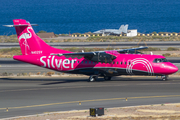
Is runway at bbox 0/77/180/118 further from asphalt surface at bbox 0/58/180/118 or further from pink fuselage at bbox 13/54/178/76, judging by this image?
pink fuselage at bbox 13/54/178/76

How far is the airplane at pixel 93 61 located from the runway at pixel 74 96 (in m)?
2.47

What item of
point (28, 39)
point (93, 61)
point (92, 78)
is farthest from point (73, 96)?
point (28, 39)

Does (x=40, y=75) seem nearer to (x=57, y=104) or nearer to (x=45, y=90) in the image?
(x=45, y=90)

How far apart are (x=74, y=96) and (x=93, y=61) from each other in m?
9.46

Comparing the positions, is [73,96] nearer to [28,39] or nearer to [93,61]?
[93,61]

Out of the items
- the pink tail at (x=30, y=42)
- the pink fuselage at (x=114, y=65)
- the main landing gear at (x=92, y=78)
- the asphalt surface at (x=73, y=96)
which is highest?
the pink tail at (x=30, y=42)

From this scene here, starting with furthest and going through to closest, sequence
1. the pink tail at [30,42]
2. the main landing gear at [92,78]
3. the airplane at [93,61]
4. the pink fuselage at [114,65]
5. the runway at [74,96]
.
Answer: the pink tail at [30,42]
the main landing gear at [92,78]
the airplane at [93,61]
the pink fuselage at [114,65]
the runway at [74,96]

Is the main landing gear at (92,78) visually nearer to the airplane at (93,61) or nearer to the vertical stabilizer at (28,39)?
the airplane at (93,61)

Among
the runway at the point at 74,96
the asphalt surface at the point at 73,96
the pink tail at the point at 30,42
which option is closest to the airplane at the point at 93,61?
the pink tail at the point at 30,42

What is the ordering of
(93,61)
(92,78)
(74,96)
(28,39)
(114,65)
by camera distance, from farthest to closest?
1. (28,39)
2. (92,78)
3. (93,61)
4. (114,65)
5. (74,96)

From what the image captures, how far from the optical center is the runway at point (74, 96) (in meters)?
19.5

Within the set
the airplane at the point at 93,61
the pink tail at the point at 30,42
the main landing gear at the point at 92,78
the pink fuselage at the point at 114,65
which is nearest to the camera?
the pink fuselage at the point at 114,65

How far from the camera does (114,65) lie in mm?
31594

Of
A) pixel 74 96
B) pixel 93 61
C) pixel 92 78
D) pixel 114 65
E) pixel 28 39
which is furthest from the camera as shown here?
pixel 28 39
